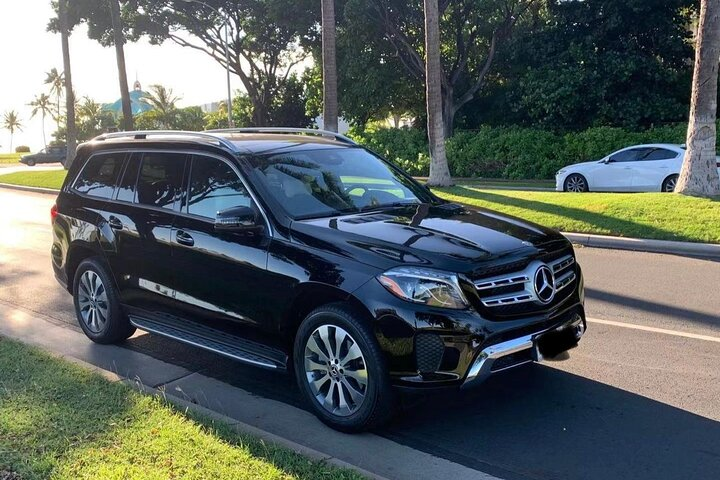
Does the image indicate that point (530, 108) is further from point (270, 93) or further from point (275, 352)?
point (275, 352)

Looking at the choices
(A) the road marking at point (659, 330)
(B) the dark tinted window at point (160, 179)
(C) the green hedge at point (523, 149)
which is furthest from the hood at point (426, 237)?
(C) the green hedge at point (523, 149)

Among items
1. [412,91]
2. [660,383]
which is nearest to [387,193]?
[660,383]

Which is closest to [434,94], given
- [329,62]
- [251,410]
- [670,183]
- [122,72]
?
[329,62]

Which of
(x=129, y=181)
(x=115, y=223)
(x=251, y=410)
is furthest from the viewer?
(x=129, y=181)

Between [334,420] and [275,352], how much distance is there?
66cm

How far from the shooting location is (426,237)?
14.2 ft

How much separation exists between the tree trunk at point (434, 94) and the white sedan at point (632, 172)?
341 centimetres

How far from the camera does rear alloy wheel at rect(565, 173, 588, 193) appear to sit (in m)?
18.4

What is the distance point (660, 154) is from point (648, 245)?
7.71 m

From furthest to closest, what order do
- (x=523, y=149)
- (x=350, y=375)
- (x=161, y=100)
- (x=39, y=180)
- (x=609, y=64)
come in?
1. (x=161, y=100)
2. (x=39, y=180)
3. (x=523, y=149)
4. (x=609, y=64)
5. (x=350, y=375)

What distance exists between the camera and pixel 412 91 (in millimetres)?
31234

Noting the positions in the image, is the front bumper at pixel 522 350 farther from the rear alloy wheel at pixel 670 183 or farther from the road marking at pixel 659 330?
the rear alloy wheel at pixel 670 183

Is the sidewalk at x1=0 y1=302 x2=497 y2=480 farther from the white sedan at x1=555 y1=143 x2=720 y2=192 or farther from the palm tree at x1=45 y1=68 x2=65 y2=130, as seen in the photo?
the palm tree at x1=45 y1=68 x2=65 y2=130

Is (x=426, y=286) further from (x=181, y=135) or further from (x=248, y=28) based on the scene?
(x=248, y=28)
